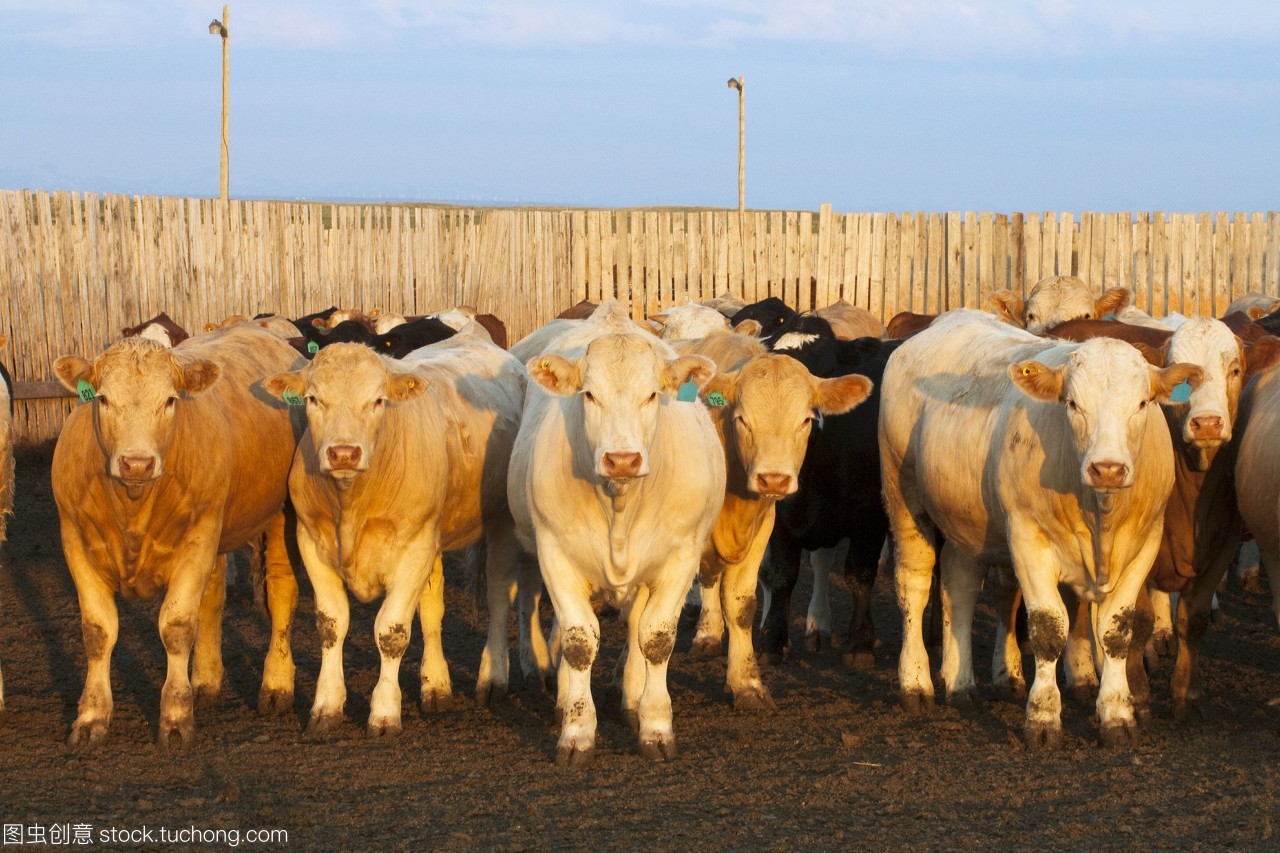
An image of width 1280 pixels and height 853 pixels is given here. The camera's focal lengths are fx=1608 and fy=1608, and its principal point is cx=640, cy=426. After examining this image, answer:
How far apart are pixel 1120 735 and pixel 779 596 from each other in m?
2.57

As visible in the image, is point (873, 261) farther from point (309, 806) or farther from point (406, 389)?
point (309, 806)

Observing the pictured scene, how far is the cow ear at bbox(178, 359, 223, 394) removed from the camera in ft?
23.1

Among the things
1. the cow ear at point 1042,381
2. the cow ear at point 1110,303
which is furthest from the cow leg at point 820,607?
the cow ear at point 1110,303

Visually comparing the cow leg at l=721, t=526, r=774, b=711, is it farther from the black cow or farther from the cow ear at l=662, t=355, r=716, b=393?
the cow ear at l=662, t=355, r=716, b=393

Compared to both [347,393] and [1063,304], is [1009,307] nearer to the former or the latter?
[1063,304]

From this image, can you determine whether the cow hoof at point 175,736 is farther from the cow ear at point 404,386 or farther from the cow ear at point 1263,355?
the cow ear at point 1263,355

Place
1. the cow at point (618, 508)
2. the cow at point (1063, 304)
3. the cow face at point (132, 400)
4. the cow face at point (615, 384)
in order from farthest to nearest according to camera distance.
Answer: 1. the cow at point (1063, 304)
2. the cow face at point (132, 400)
3. the cow at point (618, 508)
4. the cow face at point (615, 384)

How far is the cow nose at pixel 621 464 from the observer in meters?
6.09

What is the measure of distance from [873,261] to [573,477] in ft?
41.0

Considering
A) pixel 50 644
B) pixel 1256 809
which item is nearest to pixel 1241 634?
pixel 1256 809

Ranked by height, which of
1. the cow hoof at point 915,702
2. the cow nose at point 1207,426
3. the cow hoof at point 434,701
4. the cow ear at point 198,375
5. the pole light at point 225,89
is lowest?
the cow hoof at point 434,701

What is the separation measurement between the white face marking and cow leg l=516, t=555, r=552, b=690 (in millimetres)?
2085

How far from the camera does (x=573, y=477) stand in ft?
22.0

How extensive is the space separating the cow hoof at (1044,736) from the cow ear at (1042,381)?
1.38 metres
